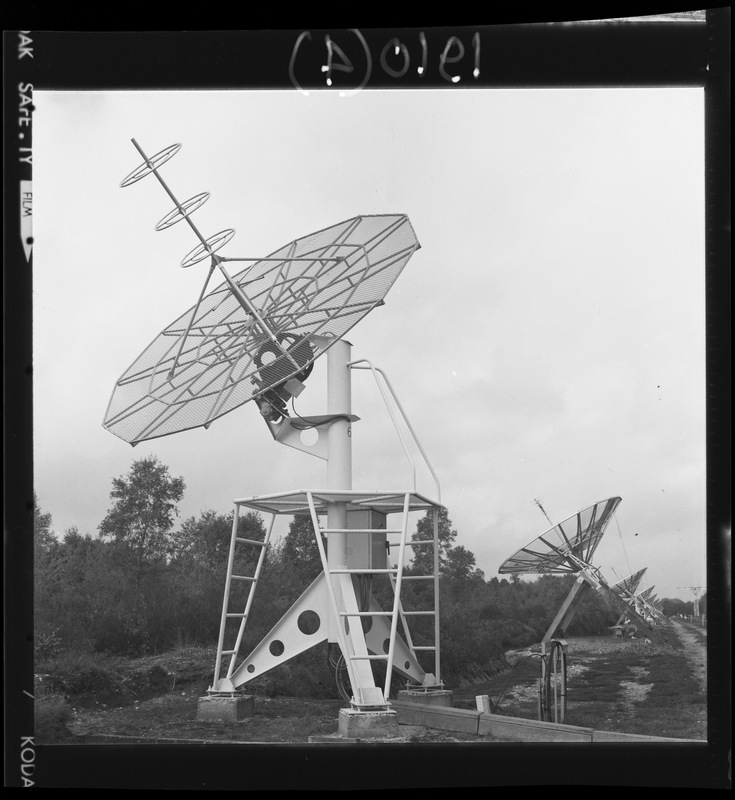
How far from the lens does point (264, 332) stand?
13164 mm

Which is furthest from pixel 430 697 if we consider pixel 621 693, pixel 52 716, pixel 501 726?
pixel 52 716

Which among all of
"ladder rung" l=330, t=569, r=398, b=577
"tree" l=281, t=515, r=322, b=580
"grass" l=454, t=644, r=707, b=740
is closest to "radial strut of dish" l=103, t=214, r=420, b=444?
"ladder rung" l=330, t=569, r=398, b=577

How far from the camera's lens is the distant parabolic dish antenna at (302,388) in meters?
12.5

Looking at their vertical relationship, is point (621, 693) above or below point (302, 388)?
below

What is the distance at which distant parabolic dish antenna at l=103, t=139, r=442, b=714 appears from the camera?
41.2 ft

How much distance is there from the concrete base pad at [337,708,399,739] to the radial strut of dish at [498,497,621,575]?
2866 millimetres

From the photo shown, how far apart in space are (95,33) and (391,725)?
8.29 meters

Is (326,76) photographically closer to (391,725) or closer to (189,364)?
(189,364)

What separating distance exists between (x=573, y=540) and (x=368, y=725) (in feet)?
11.9

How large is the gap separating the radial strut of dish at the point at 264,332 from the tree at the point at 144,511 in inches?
255

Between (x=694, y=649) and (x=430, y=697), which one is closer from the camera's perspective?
(x=430, y=697)

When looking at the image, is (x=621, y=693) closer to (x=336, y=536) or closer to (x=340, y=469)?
(x=336, y=536)

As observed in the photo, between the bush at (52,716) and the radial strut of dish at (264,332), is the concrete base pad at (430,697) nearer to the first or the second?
the bush at (52,716)

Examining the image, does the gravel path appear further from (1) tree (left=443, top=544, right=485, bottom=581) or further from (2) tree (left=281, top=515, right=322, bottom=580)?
(2) tree (left=281, top=515, right=322, bottom=580)
